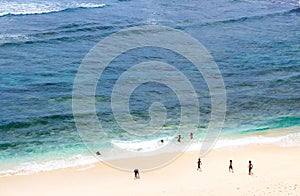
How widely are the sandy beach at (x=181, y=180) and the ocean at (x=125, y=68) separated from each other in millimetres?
1941

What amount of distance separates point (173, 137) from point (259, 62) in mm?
23262

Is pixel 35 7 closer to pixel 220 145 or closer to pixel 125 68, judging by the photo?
pixel 125 68

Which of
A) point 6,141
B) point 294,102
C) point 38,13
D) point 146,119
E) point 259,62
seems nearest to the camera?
point 6,141

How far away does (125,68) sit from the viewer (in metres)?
64.4

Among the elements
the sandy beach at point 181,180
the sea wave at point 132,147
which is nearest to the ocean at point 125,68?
the sea wave at point 132,147

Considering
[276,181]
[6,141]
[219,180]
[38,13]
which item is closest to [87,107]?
[6,141]

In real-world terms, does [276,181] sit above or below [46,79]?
below

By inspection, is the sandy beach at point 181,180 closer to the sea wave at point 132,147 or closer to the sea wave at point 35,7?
the sea wave at point 132,147

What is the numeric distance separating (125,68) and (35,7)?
1224 inches

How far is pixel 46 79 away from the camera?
6016 cm

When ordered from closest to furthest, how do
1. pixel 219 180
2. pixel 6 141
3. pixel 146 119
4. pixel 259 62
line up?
pixel 219 180 < pixel 6 141 < pixel 146 119 < pixel 259 62

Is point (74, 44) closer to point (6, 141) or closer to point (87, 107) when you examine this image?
point (87, 107)

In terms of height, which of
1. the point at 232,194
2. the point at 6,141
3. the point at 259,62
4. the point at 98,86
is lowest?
the point at 232,194

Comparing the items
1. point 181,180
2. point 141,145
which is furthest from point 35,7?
point 181,180
